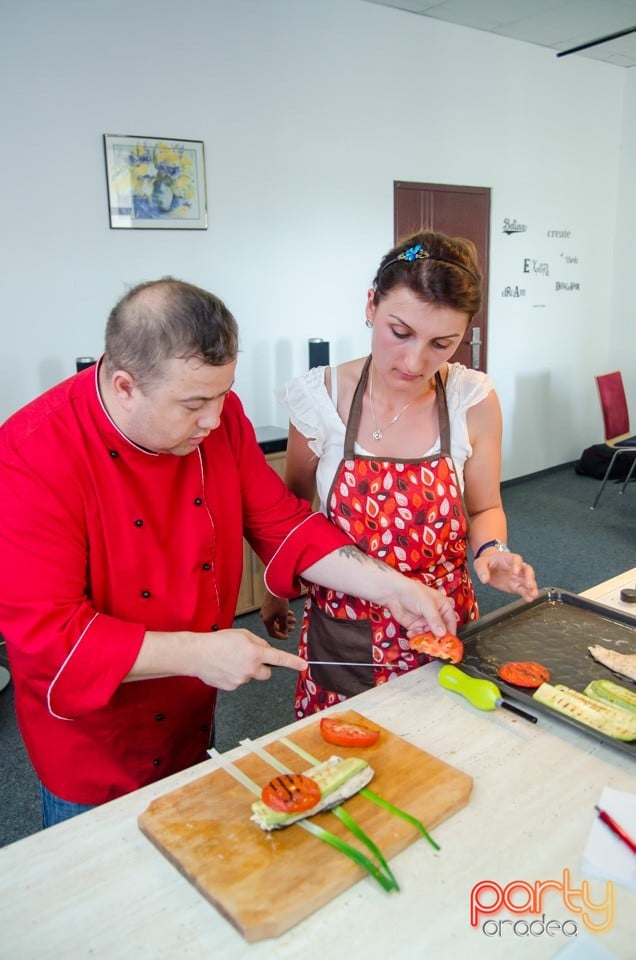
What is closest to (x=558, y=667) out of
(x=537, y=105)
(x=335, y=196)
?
(x=335, y=196)

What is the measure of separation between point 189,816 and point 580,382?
258 inches

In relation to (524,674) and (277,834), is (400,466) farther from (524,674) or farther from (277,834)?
(277,834)

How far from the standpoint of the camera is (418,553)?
164 cm

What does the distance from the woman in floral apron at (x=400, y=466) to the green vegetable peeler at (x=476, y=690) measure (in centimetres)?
25

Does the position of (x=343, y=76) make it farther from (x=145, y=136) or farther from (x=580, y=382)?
(x=580, y=382)

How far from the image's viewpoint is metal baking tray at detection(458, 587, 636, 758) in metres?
1.41

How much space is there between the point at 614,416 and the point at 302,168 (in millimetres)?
2992

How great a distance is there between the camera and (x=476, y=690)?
4.44 feet

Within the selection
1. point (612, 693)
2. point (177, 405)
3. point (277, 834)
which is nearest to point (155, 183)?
point (177, 405)

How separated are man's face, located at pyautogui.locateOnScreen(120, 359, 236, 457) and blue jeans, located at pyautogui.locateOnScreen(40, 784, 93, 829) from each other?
0.67 m

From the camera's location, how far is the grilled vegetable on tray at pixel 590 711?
48.6 inches

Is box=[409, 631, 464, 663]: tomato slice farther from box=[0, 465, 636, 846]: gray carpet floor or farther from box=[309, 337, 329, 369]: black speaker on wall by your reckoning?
box=[309, 337, 329, 369]: black speaker on wall

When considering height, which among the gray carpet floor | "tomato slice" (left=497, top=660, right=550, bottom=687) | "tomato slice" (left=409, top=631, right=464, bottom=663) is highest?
"tomato slice" (left=409, top=631, right=464, bottom=663)

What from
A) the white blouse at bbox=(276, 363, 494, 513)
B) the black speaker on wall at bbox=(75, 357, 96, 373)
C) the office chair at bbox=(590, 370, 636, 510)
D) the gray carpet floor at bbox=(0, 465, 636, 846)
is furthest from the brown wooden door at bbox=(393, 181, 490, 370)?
the white blouse at bbox=(276, 363, 494, 513)
